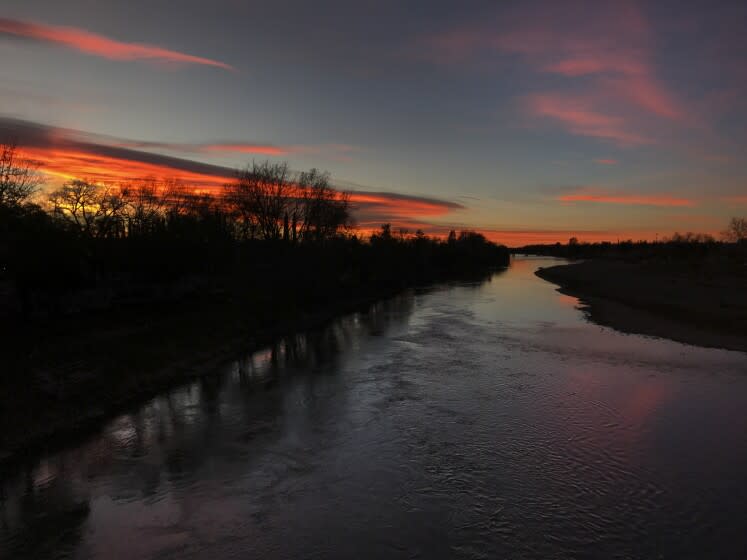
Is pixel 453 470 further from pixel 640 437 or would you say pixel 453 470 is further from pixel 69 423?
pixel 69 423

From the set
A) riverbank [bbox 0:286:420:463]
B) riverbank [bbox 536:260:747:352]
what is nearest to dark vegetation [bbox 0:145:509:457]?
riverbank [bbox 0:286:420:463]

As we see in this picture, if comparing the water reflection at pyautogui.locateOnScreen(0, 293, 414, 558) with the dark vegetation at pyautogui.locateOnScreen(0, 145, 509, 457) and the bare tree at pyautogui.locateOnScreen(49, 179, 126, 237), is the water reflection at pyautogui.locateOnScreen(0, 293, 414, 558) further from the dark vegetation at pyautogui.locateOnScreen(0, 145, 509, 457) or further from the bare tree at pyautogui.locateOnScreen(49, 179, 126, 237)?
the bare tree at pyautogui.locateOnScreen(49, 179, 126, 237)

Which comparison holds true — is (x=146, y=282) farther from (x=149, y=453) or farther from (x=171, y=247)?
(x=149, y=453)

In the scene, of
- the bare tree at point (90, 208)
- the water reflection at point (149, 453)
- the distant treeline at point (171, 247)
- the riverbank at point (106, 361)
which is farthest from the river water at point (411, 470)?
the bare tree at point (90, 208)

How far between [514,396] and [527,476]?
6862 mm

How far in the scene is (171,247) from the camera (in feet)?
154

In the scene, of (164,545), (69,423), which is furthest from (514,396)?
(69,423)

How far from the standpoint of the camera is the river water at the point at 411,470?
9562 millimetres

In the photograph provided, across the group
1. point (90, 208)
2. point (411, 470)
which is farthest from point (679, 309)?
point (90, 208)

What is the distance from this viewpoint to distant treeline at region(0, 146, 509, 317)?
30797mm

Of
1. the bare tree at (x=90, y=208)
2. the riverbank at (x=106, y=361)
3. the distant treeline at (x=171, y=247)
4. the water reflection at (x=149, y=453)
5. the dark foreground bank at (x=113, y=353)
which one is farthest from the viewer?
the bare tree at (x=90, y=208)

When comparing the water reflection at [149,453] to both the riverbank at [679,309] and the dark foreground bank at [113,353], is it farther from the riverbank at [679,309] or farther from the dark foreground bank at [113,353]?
the riverbank at [679,309]

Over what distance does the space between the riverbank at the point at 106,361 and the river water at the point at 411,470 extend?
132 cm

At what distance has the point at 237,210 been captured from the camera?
191 feet
